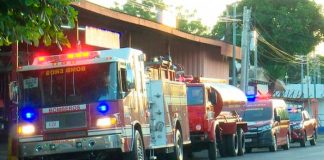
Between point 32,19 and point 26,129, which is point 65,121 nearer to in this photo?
point 26,129

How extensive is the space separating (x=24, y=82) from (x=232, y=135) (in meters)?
12.0

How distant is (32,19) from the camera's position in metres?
9.38

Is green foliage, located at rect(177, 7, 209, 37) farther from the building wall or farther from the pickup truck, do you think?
the pickup truck

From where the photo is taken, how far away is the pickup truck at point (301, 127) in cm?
3603

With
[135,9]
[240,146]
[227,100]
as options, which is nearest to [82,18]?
[227,100]

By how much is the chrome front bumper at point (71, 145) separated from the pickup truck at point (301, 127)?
21480 millimetres

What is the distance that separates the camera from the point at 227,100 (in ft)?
86.9

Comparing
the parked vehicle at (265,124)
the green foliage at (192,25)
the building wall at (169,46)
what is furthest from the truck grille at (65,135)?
the green foliage at (192,25)

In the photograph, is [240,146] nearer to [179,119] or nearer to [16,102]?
[179,119]

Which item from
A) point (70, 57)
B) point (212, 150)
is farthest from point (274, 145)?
point (70, 57)

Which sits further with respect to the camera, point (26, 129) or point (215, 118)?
point (215, 118)

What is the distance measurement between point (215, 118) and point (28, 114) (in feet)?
32.3

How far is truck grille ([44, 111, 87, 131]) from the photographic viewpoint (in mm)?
15828

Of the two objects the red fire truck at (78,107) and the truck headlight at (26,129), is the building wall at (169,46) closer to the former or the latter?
the red fire truck at (78,107)
